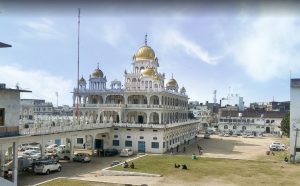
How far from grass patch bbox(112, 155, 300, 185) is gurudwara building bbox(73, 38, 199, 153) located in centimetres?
788

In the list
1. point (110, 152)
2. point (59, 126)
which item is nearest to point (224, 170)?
point (110, 152)

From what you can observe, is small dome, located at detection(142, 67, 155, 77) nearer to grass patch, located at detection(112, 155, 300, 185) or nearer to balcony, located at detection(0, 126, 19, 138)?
grass patch, located at detection(112, 155, 300, 185)

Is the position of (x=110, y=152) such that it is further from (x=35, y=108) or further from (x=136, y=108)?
(x=35, y=108)

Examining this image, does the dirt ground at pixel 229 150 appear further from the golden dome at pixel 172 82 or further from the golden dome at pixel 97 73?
the golden dome at pixel 97 73

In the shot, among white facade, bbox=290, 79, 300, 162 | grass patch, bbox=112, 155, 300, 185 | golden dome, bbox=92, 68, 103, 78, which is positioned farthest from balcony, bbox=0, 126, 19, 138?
golden dome, bbox=92, 68, 103, 78

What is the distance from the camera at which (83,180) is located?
31.3 m

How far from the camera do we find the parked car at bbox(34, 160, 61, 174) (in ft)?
111

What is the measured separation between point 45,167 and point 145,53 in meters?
34.6

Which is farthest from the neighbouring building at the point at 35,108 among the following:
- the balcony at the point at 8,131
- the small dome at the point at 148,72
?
the balcony at the point at 8,131

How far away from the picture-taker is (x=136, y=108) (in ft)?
190

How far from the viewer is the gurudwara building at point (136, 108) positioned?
5319 cm

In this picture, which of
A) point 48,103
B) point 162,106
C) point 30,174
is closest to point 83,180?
point 30,174

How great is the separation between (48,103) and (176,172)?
109313 millimetres

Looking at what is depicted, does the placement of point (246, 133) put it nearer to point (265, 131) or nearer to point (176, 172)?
point (265, 131)
